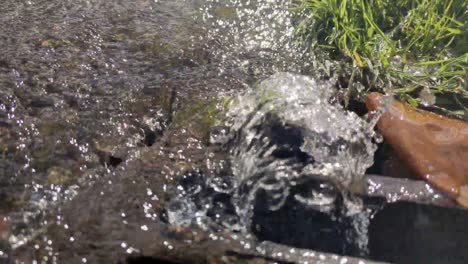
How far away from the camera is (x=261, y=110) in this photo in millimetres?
2695

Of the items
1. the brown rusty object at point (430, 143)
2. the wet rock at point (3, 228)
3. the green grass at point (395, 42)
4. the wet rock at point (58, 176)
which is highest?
the green grass at point (395, 42)

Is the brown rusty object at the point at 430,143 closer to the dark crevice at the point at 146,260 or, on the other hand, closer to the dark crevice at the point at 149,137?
the dark crevice at the point at 149,137

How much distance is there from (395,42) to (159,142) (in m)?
1.38

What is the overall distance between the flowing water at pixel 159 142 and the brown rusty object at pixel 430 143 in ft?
0.44

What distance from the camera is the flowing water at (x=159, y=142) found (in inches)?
90.3

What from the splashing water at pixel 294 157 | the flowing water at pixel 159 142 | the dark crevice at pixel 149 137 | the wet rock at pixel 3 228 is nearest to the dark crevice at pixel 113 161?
the flowing water at pixel 159 142

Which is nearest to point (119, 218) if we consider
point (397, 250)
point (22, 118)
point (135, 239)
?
point (135, 239)

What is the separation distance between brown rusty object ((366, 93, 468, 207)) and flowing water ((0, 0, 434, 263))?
13 cm

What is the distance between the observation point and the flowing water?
229 centimetres

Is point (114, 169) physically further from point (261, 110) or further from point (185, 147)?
point (261, 110)

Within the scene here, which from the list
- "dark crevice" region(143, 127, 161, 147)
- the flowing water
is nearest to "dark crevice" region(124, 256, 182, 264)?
the flowing water

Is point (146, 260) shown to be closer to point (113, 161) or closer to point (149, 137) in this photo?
point (113, 161)

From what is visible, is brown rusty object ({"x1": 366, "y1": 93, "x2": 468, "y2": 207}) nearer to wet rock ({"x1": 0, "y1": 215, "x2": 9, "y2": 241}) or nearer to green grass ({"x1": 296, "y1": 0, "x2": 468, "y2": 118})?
green grass ({"x1": 296, "y1": 0, "x2": 468, "y2": 118})

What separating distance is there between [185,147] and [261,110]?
1.19 ft
